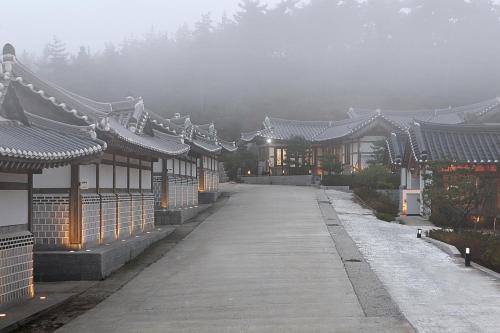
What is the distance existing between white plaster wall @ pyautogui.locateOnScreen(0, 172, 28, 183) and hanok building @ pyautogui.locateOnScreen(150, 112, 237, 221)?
45.7 feet

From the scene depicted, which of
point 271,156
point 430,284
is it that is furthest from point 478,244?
point 271,156

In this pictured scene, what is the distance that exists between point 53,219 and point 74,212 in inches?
23.3

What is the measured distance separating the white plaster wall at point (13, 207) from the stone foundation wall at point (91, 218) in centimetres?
345

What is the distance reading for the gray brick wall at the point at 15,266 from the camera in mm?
11047

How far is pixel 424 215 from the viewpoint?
30.2 m

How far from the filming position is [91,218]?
1619cm

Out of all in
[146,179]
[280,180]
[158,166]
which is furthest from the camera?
[280,180]

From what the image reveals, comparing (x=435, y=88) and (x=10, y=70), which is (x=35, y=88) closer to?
(x=10, y=70)

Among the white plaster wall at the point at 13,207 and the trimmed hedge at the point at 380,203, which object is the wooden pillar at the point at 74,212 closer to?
the white plaster wall at the point at 13,207

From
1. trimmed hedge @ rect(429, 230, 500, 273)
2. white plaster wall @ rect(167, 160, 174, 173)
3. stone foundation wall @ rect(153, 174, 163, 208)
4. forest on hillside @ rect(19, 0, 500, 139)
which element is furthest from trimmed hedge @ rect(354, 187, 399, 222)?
forest on hillside @ rect(19, 0, 500, 139)

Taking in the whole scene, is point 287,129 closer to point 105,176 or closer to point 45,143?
point 105,176

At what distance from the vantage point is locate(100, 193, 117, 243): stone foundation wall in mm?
17125

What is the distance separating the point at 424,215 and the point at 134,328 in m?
23.4

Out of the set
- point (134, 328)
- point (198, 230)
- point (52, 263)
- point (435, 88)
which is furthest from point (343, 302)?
point (435, 88)
